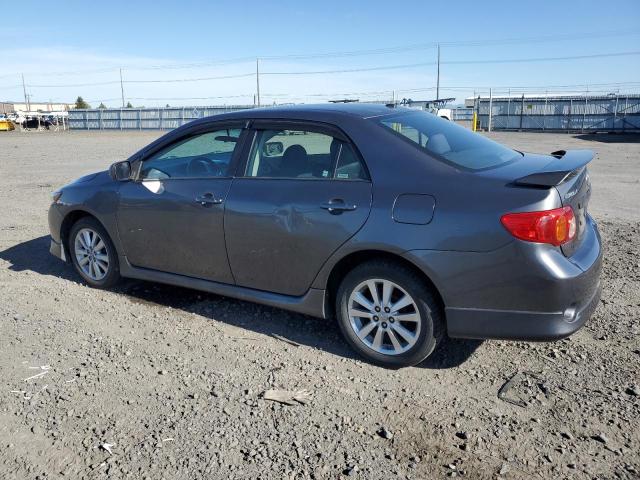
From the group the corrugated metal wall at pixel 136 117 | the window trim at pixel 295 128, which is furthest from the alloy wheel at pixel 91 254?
the corrugated metal wall at pixel 136 117

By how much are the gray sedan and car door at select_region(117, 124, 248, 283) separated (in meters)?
0.01

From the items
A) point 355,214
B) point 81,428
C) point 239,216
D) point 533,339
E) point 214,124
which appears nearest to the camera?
point 81,428

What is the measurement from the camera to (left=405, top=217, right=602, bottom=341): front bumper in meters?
3.35

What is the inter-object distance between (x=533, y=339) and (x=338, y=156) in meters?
1.72

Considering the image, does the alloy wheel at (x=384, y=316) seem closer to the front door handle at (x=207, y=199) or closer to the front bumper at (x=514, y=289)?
the front bumper at (x=514, y=289)

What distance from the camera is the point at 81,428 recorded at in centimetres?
325

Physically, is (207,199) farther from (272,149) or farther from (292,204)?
(292,204)

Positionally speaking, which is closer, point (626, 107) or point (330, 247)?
point (330, 247)

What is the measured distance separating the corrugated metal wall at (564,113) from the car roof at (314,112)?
3734 centimetres

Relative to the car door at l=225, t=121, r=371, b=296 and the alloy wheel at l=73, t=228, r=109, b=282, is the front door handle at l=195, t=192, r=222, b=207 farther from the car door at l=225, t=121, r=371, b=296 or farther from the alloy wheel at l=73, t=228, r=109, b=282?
the alloy wheel at l=73, t=228, r=109, b=282

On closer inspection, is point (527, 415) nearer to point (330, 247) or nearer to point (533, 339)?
point (533, 339)

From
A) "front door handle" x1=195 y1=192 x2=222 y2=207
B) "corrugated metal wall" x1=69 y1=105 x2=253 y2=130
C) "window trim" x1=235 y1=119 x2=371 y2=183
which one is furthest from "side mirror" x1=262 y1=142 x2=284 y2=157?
"corrugated metal wall" x1=69 y1=105 x2=253 y2=130

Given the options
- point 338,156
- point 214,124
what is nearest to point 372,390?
point 338,156

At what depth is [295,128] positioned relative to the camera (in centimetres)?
430
